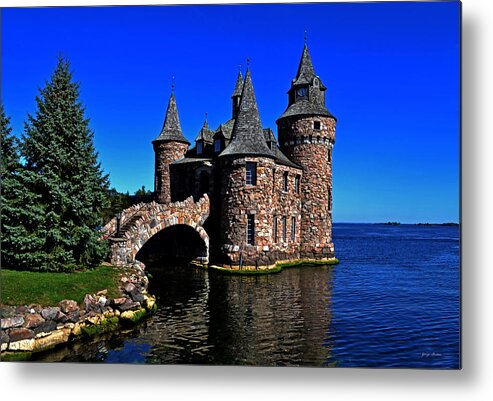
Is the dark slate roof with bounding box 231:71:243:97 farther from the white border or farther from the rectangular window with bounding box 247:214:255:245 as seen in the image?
the white border

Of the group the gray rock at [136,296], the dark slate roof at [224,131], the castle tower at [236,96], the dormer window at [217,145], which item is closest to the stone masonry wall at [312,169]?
the dark slate roof at [224,131]

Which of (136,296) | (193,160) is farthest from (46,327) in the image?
(193,160)

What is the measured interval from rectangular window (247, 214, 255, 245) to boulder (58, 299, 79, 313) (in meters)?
11.7

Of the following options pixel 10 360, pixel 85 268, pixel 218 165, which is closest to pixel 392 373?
pixel 10 360

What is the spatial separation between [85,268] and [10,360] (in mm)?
3939

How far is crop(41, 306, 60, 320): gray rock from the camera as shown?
831cm

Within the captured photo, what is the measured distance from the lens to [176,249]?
23.1 m

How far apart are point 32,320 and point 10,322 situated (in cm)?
39

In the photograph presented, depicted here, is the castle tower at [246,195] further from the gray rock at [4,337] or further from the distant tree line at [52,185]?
the gray rock at [4,337]

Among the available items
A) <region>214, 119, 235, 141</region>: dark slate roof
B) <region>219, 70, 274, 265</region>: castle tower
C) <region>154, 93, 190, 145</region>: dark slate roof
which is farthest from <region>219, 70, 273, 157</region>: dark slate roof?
<region>154, 93, 190, 145</region>: dark slate roof

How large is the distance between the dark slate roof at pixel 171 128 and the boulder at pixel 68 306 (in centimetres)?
1946

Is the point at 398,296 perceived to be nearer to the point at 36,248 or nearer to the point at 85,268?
the point at 85,268

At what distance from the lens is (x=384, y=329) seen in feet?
32.2

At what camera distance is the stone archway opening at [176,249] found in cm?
2150
